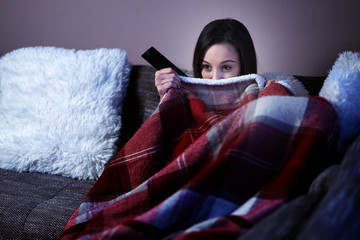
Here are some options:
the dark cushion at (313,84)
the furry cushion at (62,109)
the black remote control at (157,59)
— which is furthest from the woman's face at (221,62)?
the furry cushion at (62,109)

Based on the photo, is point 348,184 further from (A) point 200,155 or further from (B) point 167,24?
(B) point 167,24

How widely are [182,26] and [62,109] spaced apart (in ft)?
2.15

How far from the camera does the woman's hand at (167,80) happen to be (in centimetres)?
94

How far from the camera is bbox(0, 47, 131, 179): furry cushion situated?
1.12 metres

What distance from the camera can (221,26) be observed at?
1.15 m

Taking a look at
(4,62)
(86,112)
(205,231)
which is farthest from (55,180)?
(205,231)

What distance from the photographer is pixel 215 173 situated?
58 cm

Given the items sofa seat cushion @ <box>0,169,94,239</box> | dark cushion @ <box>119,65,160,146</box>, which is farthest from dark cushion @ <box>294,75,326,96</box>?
sofa seat cushion @ <box>0,169,94,239</box>

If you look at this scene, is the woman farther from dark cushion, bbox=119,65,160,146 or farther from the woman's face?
dark cushion, bbox=119,65,160,146

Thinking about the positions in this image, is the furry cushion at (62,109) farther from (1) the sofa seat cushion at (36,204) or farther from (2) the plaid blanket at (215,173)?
(2) the plaid blanket at (215,173)

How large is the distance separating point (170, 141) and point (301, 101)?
1.15 feet

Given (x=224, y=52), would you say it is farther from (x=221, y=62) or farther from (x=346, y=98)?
(x=346, y=98)

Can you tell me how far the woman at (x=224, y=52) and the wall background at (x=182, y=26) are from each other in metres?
0.22

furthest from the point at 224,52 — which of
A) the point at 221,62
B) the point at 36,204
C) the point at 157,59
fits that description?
the point at 36,204
